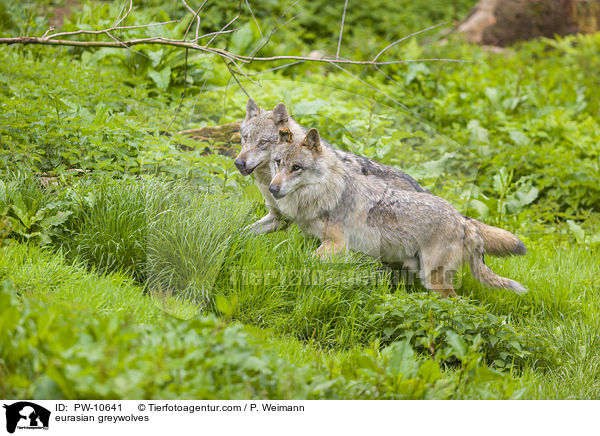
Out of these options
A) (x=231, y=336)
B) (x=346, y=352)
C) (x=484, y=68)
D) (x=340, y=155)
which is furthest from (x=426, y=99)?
(x=231, y=336)

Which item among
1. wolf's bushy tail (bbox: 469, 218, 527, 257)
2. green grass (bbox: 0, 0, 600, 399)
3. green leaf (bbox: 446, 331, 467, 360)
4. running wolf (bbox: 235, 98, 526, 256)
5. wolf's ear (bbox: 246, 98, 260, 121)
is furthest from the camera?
wolf's bushy tail (bbox: 469, 218, 527, 257)

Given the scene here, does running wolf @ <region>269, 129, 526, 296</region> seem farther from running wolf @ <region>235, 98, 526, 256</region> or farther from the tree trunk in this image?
the tree trunk

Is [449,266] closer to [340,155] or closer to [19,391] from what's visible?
[340,155]

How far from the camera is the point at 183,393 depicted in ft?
9.68

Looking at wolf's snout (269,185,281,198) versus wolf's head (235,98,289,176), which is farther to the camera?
wolf's head (235,98,289,176)

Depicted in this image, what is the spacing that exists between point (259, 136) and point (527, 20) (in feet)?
37.6

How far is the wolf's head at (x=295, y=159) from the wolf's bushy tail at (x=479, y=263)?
1.54 m

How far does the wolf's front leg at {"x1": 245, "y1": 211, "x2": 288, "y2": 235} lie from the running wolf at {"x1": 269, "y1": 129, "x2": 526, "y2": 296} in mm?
90

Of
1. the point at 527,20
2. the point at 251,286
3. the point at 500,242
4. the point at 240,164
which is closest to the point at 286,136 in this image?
the point at 240,164

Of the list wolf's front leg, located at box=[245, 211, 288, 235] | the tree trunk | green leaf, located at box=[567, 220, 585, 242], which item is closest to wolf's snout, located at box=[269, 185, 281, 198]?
wolf's front leg, located at box=[245, 211, 288, 235]

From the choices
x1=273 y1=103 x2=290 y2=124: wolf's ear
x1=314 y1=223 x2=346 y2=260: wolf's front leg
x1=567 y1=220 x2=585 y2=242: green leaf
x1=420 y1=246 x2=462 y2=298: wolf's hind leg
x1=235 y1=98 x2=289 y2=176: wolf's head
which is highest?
x1=273 y1=103 x2=290 y2=124: wolf's ear
